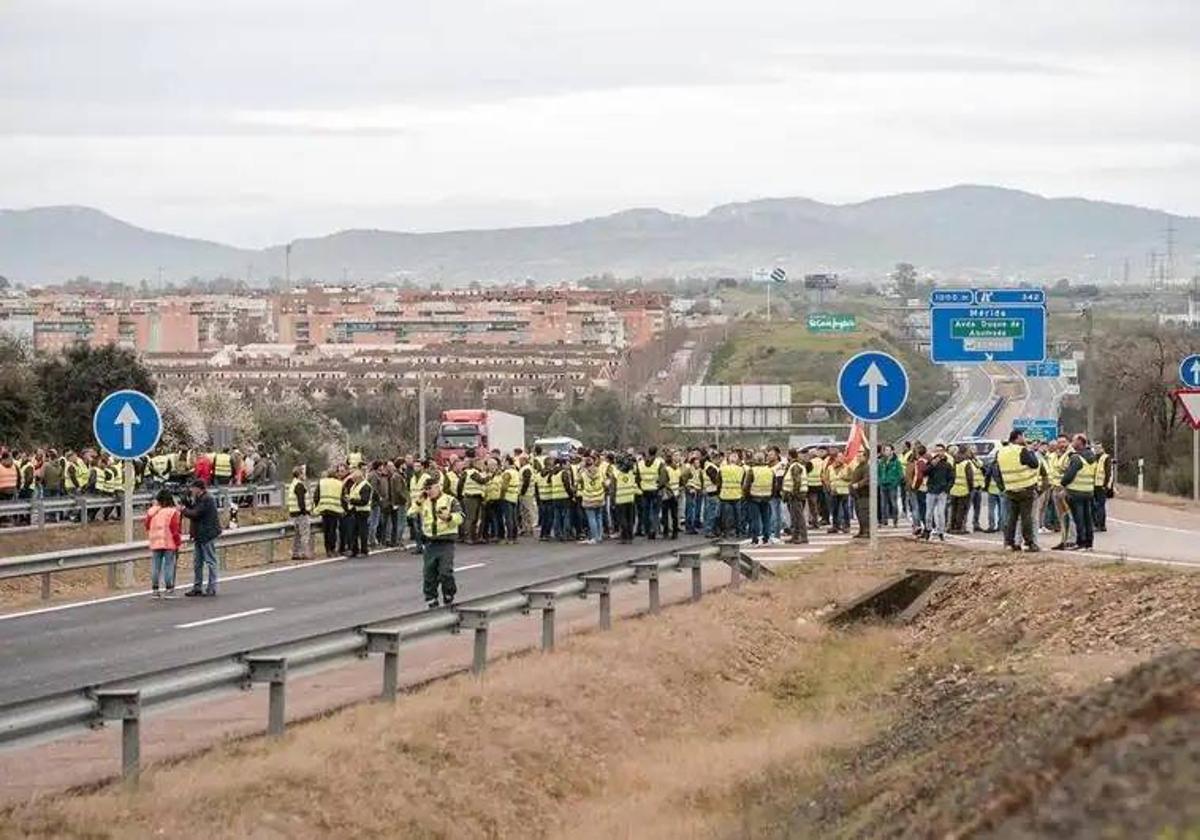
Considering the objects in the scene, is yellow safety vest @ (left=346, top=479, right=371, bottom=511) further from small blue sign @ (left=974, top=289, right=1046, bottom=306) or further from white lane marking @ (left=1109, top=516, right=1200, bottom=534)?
white lane marking @ (left=1109, top=516, right=1200, bottom=534)

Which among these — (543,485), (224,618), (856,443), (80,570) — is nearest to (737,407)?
(543,485)

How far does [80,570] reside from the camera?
37.6 meters

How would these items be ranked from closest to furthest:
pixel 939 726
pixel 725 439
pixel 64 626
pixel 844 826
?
pixel 844 826 → pixel 939 726 → pixel 64 626 → pixel 725 439

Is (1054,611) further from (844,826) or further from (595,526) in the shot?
(595,526)

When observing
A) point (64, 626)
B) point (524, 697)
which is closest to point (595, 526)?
point (64, 626)

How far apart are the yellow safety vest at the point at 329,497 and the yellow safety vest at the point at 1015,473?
1084 centimetres

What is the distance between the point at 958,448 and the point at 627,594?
47.0ft

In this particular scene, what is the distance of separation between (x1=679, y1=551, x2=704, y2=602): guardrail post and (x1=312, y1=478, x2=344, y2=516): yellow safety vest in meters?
12.1

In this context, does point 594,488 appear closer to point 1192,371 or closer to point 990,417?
point 1192,371

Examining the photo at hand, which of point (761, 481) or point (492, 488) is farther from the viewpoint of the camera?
point (492, 488)

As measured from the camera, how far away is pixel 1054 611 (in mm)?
21641

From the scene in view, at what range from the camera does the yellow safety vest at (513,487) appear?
4128cm

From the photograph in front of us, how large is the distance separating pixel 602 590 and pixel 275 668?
7.15 metres

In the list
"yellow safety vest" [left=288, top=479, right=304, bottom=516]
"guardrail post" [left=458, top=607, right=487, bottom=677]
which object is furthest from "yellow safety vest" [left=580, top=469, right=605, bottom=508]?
"guardrail post" [left=458, top=607, right=487, bottom=677]
